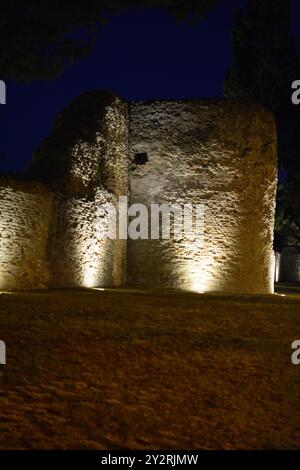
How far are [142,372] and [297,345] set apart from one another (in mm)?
2102

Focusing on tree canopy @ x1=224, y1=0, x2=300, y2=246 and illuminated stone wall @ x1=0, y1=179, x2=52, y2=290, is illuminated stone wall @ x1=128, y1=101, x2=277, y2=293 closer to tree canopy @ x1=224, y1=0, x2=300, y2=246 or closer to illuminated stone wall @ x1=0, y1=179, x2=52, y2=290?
illuminated stone wall @ x1=0, y1=179, x2=52, y2=290

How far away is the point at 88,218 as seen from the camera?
12664 millimetres

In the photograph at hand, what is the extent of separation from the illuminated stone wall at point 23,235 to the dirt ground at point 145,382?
3.60m

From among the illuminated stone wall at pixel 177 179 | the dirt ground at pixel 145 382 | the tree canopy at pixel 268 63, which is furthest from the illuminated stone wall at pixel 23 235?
the tree canopy at pixel 268 63

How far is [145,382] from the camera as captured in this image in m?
4.38

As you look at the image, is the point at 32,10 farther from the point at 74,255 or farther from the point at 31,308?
the point at 31,308

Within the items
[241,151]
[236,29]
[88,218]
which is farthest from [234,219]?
[236,29]

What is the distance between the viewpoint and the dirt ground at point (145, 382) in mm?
3484

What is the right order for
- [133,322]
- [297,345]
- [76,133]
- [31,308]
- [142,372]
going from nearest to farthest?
[142,372] → [297,345] → [133,322] → [31,308] → [76,133]

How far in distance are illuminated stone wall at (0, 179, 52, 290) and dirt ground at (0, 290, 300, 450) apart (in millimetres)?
3602

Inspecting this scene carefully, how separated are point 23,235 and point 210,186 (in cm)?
540

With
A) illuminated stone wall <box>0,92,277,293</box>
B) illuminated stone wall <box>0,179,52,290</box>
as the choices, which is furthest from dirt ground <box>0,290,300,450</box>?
illuminated stone wall <box>0,92,277,293</box>

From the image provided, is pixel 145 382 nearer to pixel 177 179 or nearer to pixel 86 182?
pixel 86 182

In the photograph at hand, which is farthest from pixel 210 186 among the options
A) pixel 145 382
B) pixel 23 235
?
pixel 145 382
